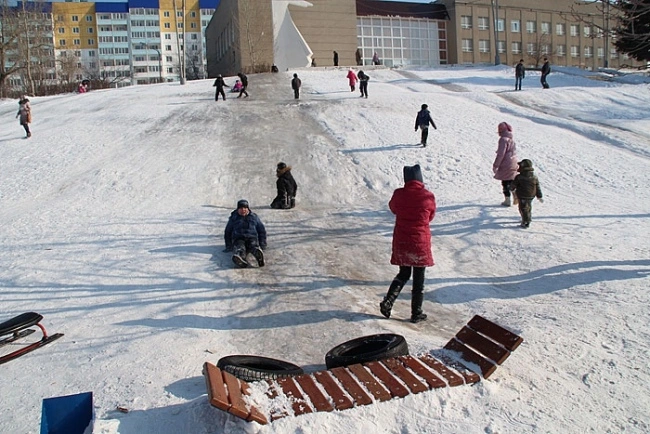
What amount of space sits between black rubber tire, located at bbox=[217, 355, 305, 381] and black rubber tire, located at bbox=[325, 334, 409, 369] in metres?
0.32

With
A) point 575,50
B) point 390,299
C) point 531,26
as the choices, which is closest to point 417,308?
point 390,299

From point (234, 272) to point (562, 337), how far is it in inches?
174

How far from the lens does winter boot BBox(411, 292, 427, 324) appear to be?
5883 millimetres

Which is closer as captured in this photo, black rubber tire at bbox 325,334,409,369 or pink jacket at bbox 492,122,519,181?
black rubber tire at bbox 325,334,409,369

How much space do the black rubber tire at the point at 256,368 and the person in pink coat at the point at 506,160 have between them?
23.9ft

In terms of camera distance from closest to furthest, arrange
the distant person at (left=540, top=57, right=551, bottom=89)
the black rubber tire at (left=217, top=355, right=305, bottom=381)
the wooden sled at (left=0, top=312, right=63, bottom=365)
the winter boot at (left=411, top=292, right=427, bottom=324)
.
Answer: the black rubber tire at (left=217, top=355, right=305, bottom=381), the wooden sled at (left=0, top=312, right=63, bottom=365), the winter boot at (left=411, top=292, right=427, bottom=324), the distant person at (left=540, top=57, right=551, bottom=89)

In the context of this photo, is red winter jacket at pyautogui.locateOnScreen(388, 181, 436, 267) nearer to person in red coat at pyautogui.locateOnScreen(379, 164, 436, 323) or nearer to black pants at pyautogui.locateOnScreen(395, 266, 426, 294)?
person in red coat at pyautogui.locateOnScreen(379, 164, 436, 323)

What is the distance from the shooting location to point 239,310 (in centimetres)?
629

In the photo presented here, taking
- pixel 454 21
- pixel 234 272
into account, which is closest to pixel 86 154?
pixel 234 272

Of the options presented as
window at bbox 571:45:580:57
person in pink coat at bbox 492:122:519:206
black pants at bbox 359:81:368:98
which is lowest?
person in pink coat at bbox 492:122:519:206

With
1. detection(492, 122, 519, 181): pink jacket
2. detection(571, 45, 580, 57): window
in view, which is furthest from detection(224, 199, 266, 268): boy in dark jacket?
A: detection(571, 45, 580, 57): window

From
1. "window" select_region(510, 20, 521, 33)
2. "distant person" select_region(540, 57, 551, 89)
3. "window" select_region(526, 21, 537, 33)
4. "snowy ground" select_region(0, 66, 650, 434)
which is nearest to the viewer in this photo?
"snowy ground" select_region(0, 66, 650, 434)

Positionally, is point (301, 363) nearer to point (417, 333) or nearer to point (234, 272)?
point (417, 333)

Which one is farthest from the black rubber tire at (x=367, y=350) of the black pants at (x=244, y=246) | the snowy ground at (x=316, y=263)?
the black pants at (x=244, y=246)
